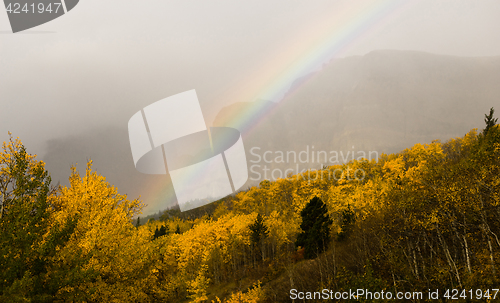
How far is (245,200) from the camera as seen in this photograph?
2544 inches

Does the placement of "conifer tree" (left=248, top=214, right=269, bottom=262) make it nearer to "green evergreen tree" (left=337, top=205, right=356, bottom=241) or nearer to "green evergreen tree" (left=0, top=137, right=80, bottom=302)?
"green evergreen tree" (left=337, top=205, right=356, bottom=241)

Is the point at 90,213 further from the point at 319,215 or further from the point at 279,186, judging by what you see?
the point at 279,186

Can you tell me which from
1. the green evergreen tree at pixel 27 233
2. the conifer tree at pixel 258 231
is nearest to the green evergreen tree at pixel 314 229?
the conifer tree at pixel 258 231

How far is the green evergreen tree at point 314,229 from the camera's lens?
109 ft

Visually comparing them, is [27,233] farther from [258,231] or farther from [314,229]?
[258,231]

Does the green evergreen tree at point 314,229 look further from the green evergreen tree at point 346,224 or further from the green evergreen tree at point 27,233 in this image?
the green evergreen tree at point 27,233

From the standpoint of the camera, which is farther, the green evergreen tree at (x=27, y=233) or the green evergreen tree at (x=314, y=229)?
the green evergreen tree at (x=314, y=229)

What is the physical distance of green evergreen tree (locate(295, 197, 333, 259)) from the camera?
33.2 metres

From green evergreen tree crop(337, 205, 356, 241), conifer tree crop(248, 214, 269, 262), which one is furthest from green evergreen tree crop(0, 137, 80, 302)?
conifer tree crop(248, 214, 269, 262)

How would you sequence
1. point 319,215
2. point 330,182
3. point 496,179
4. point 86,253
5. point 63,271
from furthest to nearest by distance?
point 330,182, point 319,215, point 496,179, point 86,253, point 63,271

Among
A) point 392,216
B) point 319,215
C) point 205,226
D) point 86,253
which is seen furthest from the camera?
point 205,226

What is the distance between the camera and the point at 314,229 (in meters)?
33.6

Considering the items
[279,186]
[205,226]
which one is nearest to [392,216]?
[205,226]

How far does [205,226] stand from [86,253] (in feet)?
98.2
